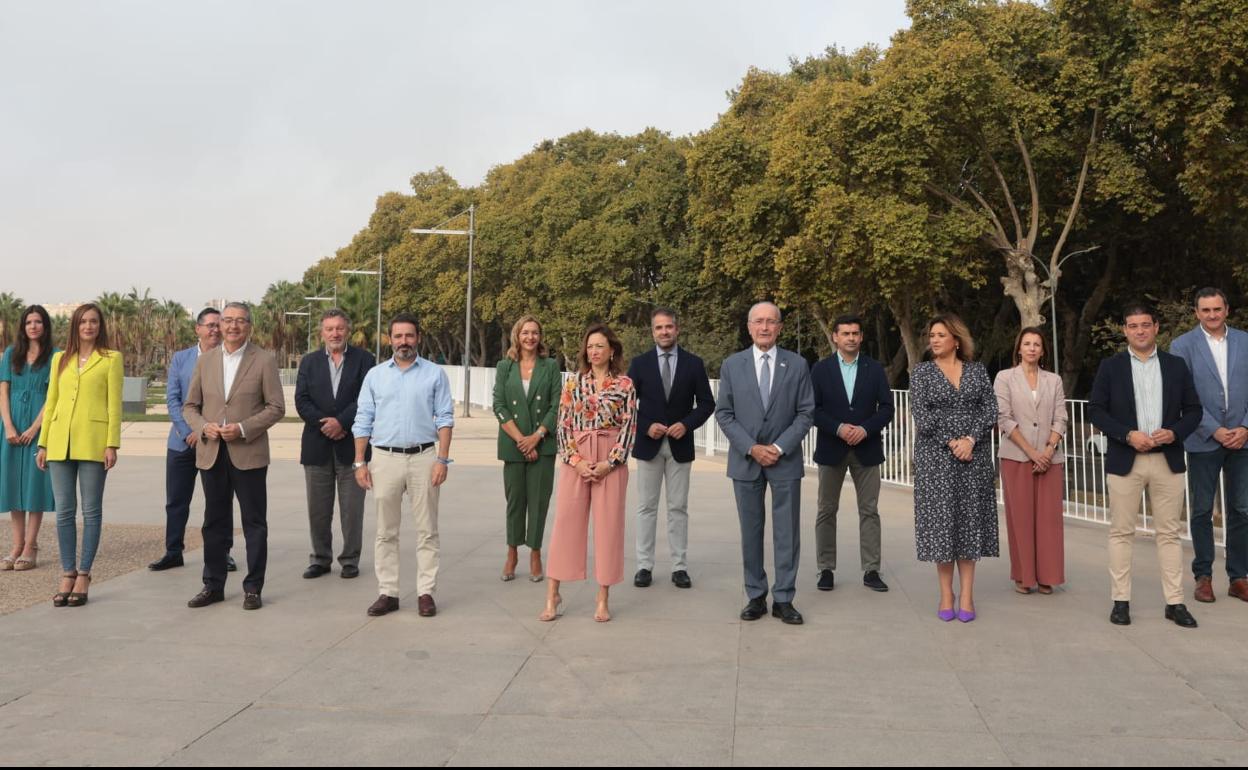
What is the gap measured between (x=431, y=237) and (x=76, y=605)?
177 ft

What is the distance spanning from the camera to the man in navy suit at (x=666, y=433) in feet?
23.2

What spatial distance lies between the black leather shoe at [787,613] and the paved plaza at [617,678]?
7cm

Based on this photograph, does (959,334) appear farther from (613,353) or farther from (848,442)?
(613,353)

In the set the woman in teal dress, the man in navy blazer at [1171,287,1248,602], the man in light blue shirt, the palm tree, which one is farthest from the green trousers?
the palm tree

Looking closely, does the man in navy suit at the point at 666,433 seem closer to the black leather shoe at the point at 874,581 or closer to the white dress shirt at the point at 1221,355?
the black leather shoe at the point at 874,581

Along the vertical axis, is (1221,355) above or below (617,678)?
above

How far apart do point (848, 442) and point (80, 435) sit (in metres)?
5.14

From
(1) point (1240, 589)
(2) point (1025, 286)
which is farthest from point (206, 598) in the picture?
(2) point (1025, 286)

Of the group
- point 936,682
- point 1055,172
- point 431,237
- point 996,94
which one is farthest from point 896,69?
point 431,237

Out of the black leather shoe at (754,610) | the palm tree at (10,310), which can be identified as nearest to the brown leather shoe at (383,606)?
the black leather shoe at (754,610)

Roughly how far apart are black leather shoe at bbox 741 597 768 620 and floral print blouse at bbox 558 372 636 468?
3.83ft

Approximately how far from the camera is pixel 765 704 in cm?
431

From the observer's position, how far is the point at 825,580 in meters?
6.86

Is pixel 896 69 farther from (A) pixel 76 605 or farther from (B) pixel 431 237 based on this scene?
(B) pixel 431 237
